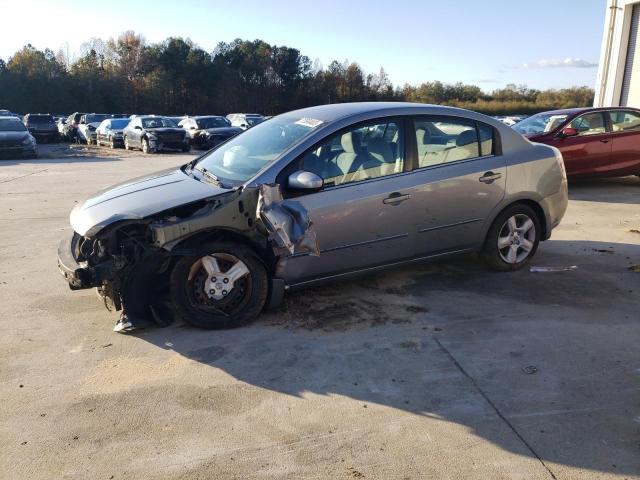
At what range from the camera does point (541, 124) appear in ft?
36.8

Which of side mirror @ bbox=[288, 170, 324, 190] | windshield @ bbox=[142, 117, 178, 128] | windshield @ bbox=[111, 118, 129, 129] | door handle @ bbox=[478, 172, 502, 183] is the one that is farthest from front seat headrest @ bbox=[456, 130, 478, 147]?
windshield @ bbox=[111, 118, 129, 129]

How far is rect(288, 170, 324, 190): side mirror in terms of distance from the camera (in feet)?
14.0

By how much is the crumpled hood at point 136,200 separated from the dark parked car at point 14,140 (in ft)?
62.1

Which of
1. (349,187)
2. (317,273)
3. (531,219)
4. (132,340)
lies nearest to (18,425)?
(132,340)

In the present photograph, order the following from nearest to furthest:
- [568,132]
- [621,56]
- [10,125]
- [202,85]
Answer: [568,132] < [621,56] < [10,125] < [202,85]

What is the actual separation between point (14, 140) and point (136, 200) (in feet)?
64.7

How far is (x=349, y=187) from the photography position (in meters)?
4.62

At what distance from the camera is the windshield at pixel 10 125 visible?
21.6 m

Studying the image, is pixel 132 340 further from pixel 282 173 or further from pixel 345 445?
pixel 345 445

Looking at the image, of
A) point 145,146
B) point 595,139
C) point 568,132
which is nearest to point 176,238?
point 568,132

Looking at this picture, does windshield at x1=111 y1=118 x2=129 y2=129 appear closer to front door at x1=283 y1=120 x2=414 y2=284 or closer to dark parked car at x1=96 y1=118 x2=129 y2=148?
dark parked car at x1=96 y1=118 x2=129 y2=148

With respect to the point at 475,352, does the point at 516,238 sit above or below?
above

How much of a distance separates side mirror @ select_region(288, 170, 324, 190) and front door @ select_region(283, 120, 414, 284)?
132 mm

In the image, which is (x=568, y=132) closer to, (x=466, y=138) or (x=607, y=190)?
(x=607, y=190)
